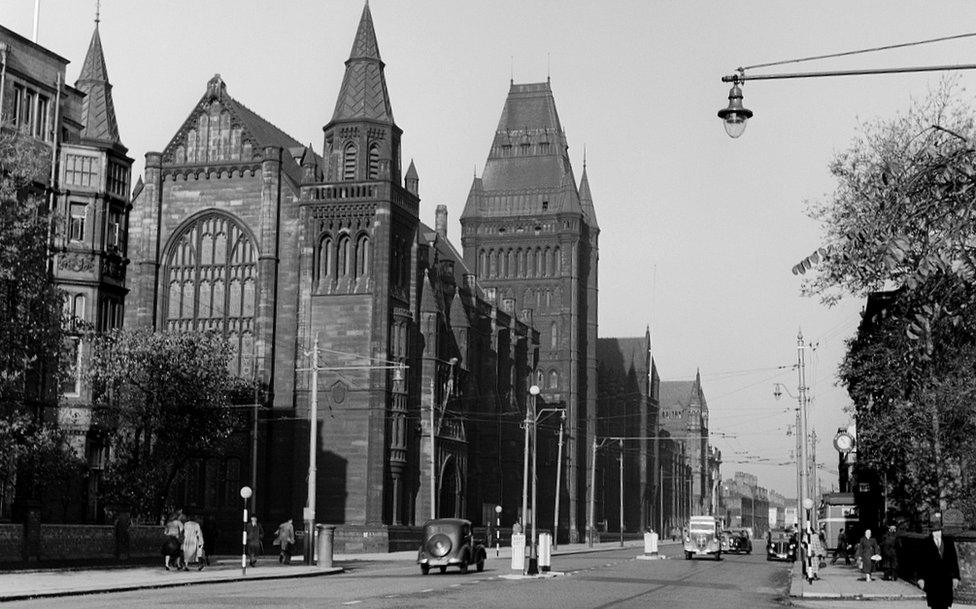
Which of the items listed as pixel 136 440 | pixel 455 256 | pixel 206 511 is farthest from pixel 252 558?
pixel 455 256

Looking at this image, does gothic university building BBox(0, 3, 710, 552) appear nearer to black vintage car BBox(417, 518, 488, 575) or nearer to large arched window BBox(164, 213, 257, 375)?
large arched window BBox(164, 213, 257, 375)

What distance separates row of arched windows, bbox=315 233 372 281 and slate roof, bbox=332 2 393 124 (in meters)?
7.00

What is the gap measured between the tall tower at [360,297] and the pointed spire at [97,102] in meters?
15.3

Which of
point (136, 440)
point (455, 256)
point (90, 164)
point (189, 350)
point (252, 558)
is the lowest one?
point (252, 558)

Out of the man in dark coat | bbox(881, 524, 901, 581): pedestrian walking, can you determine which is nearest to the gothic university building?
bbox(881, 524, 901, 581): pedestrian walking

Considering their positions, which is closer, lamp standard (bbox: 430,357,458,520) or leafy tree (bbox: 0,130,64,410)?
leafy tree (bbox: 0,130,64,410)

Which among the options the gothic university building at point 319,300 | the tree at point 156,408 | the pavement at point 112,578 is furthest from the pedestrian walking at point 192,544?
the gothic university building at point 319,300

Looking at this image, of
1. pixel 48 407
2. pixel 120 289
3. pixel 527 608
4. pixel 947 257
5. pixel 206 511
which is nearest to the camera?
pixel 947 257

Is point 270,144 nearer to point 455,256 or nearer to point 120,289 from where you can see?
point 120,289

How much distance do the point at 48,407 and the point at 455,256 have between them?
72028mm

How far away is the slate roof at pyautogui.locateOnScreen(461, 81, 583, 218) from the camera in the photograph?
119 m

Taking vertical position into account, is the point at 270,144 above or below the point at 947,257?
above

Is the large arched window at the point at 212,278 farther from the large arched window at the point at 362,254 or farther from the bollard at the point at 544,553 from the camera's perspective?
the bollard at the point at 544,553

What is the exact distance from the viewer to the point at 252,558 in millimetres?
49219
